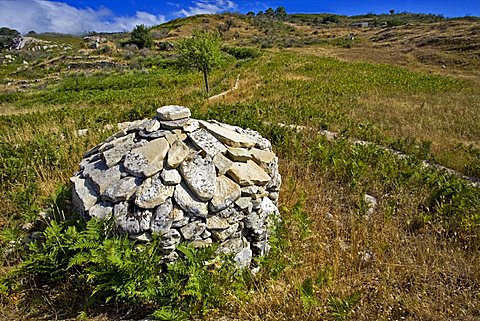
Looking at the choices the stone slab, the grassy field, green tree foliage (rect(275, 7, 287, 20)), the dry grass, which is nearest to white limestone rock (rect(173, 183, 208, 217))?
the stone slab

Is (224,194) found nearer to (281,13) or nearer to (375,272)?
(375,272)

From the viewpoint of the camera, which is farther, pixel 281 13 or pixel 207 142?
pixel 281 13

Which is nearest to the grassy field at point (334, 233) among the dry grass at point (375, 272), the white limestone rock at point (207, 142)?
the dry grass at point (375, 272)

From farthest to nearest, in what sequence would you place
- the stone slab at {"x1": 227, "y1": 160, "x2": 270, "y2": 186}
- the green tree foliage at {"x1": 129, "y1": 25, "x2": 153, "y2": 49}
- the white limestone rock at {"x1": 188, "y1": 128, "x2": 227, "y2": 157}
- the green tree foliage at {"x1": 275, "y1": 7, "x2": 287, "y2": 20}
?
the green tree foliage at {"x1": 275, "y1": 7, "x2": 287, "y2": 20}
the green tree foliage at {"x1": 129, "y1": 25, "x2": 153, "y2": 49}
the white limestone rock at {"x1": 188, "y1": 128, "x2": 227, "y2": 157}
the stone slab at {"x1": 227, "y1": 160, "x2": 270, "y2": 186}

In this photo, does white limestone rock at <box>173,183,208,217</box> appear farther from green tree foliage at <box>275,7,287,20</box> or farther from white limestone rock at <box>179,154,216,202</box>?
green tree foliage at <box>275,7,287,20</box>

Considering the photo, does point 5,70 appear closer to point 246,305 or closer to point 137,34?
point 137,34

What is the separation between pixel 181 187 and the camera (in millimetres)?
3131

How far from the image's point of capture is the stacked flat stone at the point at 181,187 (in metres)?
2.96

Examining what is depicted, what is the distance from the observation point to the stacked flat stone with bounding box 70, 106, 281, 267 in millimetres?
2955

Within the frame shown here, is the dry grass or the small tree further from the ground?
the small tree

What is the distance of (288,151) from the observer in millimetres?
6555

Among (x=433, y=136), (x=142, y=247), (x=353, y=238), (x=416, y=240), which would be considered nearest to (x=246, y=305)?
(x=142, y=247)

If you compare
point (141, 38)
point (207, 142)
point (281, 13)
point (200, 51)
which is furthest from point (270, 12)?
point (207, 142)

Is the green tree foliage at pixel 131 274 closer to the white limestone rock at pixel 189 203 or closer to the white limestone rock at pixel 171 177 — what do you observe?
the white limestone rock at pixel 189 203
